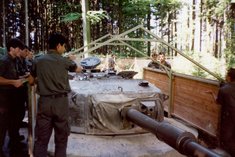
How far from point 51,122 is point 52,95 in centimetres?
39

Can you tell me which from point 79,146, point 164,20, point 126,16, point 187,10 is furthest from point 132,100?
point 164,20

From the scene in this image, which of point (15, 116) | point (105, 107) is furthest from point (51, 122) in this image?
point (105, 107)

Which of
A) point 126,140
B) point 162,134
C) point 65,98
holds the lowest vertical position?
point 126,140

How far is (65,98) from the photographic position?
5004 mm

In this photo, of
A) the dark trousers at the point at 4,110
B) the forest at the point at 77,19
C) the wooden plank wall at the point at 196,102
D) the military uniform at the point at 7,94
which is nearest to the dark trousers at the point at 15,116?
the military uniform at the point at 7,94

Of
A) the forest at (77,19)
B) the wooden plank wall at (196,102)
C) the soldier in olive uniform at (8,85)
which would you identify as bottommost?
the wooden plank wall at (196,102)

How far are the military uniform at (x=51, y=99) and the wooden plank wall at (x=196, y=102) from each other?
3032mm

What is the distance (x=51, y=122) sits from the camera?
4977 mm

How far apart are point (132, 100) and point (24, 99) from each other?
6.46ft

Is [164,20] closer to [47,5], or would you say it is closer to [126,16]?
[126,16]

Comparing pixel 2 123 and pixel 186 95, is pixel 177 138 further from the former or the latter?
pixel 186 95

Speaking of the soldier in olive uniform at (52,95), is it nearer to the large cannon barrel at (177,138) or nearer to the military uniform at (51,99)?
the military uniform at (51,99)

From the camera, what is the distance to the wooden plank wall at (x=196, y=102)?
708 cm

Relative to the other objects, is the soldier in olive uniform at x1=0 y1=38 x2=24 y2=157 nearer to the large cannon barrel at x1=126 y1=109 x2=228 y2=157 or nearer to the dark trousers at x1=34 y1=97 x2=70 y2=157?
the dark trousers at x1=34 y1=97 x2=70 y2=157
